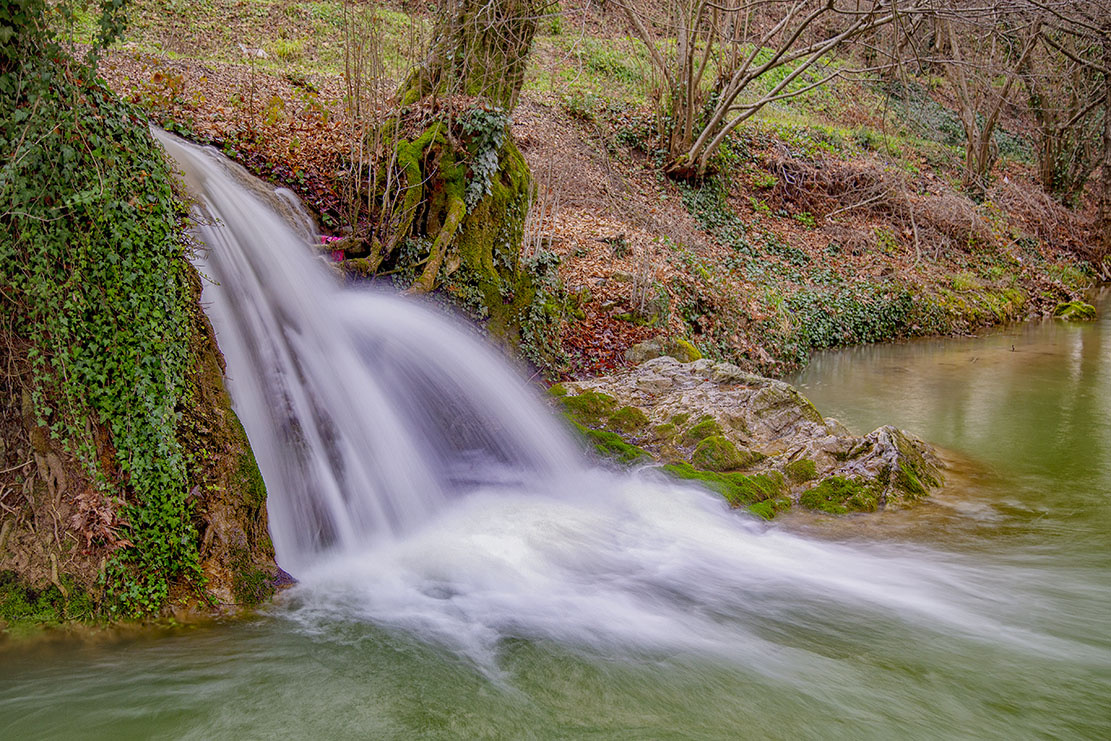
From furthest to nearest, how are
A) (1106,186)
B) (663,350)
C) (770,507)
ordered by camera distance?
(1106,186) → (663,350) → (770,507)

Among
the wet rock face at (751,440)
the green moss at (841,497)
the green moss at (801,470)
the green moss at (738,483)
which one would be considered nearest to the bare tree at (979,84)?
the wet rock face at (751,440)

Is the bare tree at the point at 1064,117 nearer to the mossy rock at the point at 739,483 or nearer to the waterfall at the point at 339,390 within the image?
the mossy rock at the point at 739,483

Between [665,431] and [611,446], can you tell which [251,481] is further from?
[665,431]

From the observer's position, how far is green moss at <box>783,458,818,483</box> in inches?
305

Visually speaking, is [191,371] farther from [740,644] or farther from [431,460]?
[740,644]

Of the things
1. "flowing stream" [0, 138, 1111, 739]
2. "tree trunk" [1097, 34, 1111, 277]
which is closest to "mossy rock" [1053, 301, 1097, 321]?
"tree trunk" [1097, 34, 1111, 277]

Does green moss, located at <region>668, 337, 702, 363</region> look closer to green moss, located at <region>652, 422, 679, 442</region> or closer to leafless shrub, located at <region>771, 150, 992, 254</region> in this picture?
green moss, located at <region>652, 422, 679, 442</region>

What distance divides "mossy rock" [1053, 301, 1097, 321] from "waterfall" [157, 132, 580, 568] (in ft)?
56.6

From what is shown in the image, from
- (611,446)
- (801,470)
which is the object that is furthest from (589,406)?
(801,470)

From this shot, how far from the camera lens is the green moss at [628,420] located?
28.6 feet

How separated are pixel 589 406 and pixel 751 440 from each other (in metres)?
1.90

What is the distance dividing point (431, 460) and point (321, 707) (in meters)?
3.37

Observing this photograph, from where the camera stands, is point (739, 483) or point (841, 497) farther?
point (739, 483)

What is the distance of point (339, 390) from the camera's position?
7.07m
